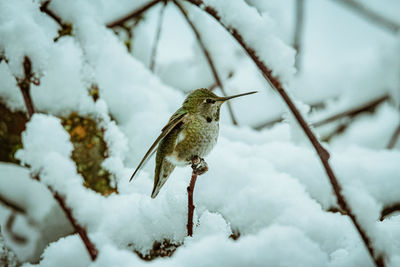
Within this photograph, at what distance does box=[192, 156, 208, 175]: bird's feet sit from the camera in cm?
112

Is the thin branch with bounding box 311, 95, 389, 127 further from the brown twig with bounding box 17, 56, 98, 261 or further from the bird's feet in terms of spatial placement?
the brown twig with bounding box 17, 56, 98, 261

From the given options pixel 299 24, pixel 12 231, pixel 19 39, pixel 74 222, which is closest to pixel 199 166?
pixel 74 222

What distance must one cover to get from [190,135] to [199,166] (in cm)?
14

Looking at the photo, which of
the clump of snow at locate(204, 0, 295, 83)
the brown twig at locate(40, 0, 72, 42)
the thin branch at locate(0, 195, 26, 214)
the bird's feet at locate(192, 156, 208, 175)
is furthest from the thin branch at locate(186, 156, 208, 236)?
the thin branch at locate(0, 195, 26, 214)

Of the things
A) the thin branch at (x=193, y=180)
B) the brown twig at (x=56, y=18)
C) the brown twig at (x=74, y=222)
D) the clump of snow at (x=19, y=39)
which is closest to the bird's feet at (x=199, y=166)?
the thin branch at (x=193, y=180)

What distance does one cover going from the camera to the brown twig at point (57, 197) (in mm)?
845

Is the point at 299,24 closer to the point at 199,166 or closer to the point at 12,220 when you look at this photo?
the point at 199,166

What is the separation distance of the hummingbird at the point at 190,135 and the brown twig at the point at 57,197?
372 millimetres

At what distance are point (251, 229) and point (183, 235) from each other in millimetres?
280

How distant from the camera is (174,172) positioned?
1477 millimetres

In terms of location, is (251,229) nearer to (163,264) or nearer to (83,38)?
(163,264)

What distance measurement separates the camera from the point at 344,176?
154 cm

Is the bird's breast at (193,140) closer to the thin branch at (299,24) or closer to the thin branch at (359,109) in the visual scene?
the thin branch at (299,24)

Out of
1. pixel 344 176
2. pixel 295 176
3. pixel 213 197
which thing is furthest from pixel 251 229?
pixel 344 176
